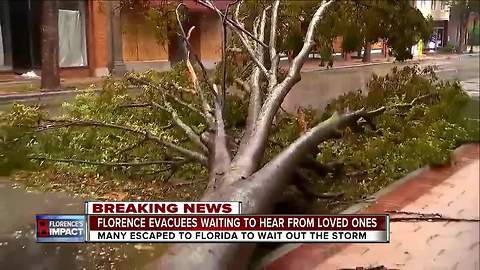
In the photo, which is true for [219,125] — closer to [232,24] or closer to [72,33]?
[232,24]

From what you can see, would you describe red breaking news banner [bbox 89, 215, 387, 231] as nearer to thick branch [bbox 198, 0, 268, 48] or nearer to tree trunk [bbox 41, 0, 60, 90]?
tree trunk [bbox 41, 0, 60, 90]

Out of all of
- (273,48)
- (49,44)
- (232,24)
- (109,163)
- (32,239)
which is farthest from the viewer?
(273,48)

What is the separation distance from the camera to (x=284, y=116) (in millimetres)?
2289

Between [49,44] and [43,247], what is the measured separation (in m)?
0.68

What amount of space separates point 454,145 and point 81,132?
214 cm

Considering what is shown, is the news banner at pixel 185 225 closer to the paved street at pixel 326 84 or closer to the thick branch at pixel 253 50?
the paved street at pixel 326 84

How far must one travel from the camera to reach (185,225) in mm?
1825

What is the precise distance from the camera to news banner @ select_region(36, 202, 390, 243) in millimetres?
1815

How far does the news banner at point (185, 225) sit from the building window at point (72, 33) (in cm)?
49

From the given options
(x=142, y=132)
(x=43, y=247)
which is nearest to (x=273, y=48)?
(x=142, y=132)

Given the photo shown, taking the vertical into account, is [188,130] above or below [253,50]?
below

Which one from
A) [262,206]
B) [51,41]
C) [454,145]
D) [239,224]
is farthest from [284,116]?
[454,145]

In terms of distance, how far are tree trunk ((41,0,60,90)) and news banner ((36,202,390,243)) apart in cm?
44

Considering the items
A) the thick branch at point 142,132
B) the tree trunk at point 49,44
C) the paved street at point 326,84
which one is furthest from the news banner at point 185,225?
the paved street at point 326,84
